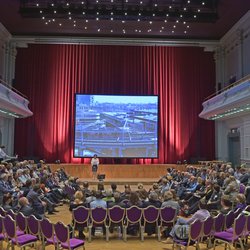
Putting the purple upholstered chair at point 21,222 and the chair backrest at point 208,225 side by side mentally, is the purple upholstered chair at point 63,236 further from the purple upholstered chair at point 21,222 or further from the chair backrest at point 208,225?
the chair backrest at point 208,225

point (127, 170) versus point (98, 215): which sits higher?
point (127, 170)

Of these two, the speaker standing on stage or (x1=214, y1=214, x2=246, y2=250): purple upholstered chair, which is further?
the speaker standing on stage

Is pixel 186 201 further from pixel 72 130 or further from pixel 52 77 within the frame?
pixel 52 77

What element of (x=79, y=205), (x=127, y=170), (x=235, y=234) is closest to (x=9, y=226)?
(x=79, y=205)

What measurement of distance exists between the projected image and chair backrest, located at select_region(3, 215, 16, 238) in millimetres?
15040

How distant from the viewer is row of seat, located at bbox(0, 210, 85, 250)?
5.75 m

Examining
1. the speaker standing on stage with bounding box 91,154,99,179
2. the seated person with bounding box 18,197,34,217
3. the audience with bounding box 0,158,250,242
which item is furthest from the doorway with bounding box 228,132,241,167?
the seated person with bounding box 18,197,34,217

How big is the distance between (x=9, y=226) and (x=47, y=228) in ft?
2.19

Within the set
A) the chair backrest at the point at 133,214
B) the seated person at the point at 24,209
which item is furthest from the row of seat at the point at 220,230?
the seated person at the point at 24,209

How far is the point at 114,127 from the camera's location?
21.3m

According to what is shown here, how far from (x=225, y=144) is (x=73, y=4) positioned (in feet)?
40.3

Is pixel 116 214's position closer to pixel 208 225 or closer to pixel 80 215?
pixel 80 215

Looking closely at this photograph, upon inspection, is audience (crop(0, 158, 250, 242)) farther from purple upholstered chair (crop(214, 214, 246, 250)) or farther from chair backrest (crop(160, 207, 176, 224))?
purple upholstered chair (crop(214, 214, 246, 250))

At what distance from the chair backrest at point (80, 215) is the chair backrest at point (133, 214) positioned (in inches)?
34.7
